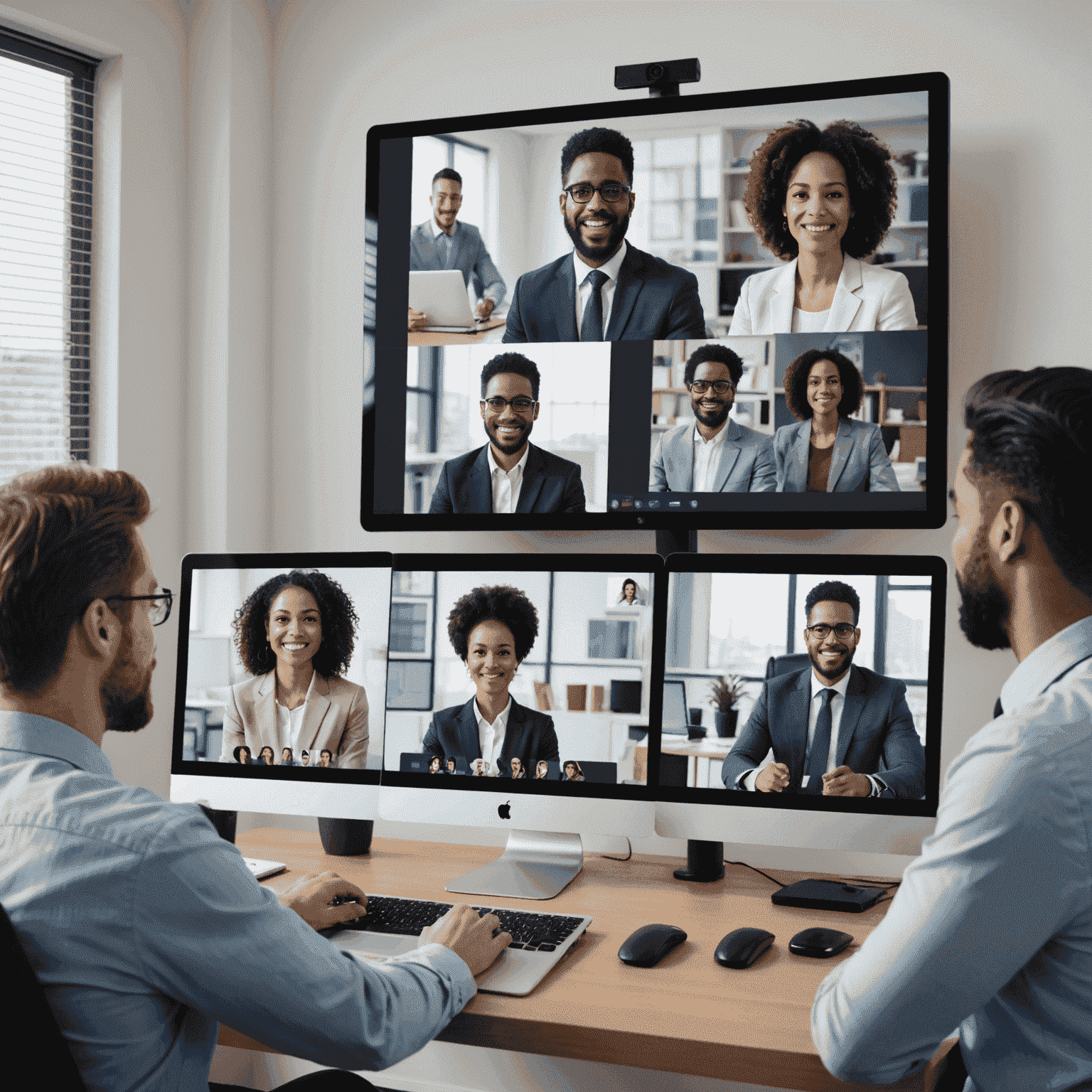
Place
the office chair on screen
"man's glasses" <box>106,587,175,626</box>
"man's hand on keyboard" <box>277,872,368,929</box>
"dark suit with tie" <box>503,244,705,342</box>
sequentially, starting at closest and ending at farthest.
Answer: the office chair on screen
"man's glasses" <box>106,587,175,626</box>
"man's hand on keyboard" <box>277,872,368,929</box>
"dark suit with tie" <box>503,244,705,342</box>

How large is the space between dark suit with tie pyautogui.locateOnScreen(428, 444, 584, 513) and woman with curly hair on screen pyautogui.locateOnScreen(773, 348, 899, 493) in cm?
40

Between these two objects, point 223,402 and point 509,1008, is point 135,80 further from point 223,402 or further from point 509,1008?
point 509,1008

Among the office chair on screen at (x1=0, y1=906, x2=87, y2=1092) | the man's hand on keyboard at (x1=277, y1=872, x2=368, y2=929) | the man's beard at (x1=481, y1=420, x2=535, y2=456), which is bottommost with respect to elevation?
the man's hand on keyboard at (x1=277, y1=872, x2=368, y2=929)

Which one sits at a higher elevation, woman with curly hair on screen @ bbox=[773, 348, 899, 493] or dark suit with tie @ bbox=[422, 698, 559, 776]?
woman with curly hair on screen @ bbox=[773, 348, 899, 493]

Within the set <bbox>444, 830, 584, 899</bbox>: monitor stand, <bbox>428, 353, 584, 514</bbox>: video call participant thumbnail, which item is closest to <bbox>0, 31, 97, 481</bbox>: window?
<bbox>428, 353, 584, 514</bbox>: video call participant thumbnail

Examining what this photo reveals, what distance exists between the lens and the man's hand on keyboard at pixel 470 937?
4.36ft

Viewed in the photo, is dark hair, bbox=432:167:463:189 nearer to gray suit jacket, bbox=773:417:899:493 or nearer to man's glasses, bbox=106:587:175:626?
gray suit jacket, bbox=773:417:899:493

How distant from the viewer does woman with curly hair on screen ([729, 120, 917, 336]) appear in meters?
1.84

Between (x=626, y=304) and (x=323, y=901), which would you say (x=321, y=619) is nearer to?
(x=323, y=901)

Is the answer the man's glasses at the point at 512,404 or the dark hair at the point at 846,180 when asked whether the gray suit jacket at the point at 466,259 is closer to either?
the man's glasses at the point at 512,404

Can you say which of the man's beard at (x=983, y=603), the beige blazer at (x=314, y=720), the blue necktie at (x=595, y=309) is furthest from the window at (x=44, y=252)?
the man's beard at (x=983, y=603)

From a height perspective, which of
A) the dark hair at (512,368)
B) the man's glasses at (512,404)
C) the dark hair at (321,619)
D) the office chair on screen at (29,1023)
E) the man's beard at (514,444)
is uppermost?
the dark hair at (512,368)

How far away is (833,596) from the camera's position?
1688 millimetres

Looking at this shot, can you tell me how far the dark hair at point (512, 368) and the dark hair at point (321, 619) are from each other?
505 millimetres
